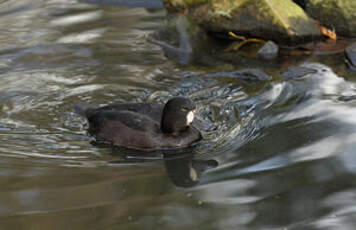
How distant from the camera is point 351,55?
28.5 feet

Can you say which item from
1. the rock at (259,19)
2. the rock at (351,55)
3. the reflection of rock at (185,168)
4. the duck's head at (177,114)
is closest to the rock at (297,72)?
the rock at (351,55)

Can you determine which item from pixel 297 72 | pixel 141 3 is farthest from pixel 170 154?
pixel 141 3

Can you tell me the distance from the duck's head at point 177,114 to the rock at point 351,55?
355 centimetres

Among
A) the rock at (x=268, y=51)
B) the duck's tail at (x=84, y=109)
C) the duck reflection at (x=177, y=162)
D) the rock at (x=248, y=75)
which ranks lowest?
the rock at (x=268, y=51)

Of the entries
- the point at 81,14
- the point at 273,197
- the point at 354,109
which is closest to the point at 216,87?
the point at 354,109

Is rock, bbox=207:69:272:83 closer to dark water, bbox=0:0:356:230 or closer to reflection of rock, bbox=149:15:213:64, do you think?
dark water, bbox=0:0:356:230

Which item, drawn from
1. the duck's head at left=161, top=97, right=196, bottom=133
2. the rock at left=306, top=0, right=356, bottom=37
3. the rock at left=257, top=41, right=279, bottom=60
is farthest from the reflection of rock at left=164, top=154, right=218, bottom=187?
the rock at left=306, top=0, right=356, bottom=37

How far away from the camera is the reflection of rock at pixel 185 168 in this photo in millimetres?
5152

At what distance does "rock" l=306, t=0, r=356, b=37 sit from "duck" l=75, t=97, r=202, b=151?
471 cm

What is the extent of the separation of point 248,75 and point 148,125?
255 cm

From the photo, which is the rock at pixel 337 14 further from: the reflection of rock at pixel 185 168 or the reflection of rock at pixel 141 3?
the reflection of rock at pixel 185 168

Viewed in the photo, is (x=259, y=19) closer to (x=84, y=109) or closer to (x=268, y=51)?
(x=268, y=51)

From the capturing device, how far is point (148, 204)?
4.60 metres

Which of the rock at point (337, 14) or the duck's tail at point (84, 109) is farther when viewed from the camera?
the rock at point (337, 14)
